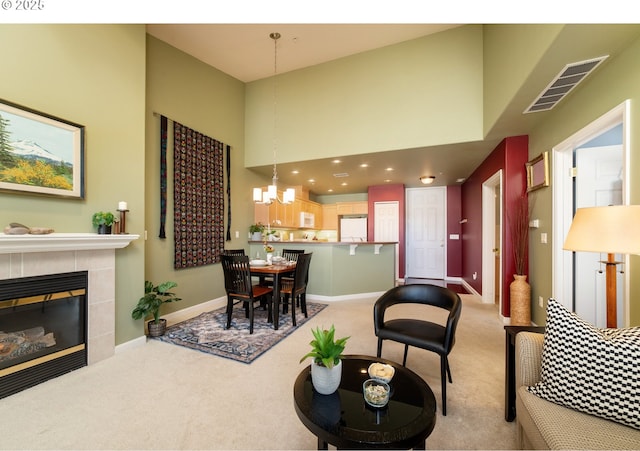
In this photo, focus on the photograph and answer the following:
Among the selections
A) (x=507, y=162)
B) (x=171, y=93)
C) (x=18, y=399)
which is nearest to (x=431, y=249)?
(x=507, y=162)

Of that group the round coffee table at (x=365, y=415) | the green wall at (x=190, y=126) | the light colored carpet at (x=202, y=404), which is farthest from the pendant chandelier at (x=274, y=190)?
the round coffee table at (x=365, y=415)

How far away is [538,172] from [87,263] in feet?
15.6

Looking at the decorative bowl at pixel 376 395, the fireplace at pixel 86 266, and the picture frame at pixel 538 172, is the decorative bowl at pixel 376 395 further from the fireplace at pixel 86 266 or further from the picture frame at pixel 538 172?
the picture frame at pixel 538 172

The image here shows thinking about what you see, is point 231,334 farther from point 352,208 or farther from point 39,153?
point 352,208

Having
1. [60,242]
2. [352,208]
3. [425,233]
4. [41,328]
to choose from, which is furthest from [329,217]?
[41,328]

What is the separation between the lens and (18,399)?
1.83 m

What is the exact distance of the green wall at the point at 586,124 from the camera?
1720 mm

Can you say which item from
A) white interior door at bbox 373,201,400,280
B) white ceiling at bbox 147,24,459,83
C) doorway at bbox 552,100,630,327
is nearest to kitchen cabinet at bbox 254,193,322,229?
white interior door at bbox 373,201,400,280

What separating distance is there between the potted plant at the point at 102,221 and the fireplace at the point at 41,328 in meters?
0.40

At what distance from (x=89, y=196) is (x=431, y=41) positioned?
4.57 metres

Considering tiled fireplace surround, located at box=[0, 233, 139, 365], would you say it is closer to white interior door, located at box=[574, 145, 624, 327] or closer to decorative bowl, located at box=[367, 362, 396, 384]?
decorative bowl, located at box=[367, 362, 396, 384]

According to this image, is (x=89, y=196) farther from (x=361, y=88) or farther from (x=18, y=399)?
(x=361, y=88)

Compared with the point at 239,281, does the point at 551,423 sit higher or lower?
lower

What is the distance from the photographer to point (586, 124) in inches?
87.5
